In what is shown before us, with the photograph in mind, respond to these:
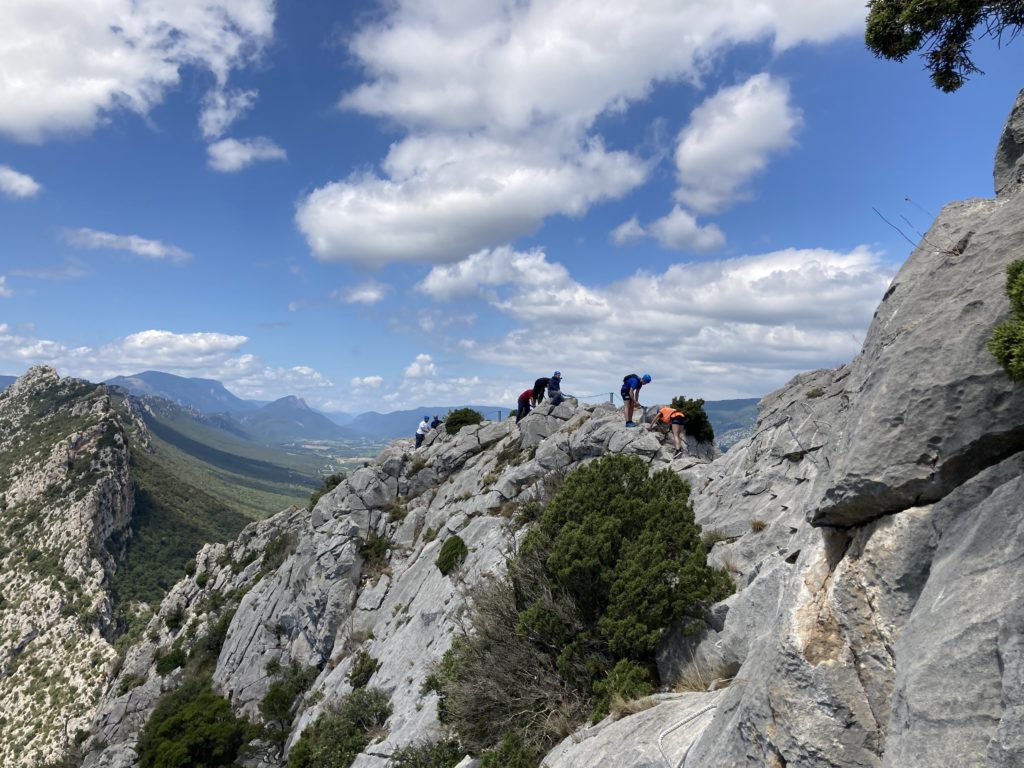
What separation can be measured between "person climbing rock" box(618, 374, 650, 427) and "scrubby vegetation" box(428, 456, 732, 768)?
1126 cm

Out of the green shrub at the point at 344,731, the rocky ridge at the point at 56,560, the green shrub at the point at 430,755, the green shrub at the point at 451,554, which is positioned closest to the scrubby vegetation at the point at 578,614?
the green shrub at the point at 430,755

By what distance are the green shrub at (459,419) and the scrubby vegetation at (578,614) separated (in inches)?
1088

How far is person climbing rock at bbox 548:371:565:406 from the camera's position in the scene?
33.7m

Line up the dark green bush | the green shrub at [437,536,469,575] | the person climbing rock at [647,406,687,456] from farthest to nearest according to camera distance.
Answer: the dark green bush → the green shrub at [437,536,469,575] → the person climbing rock at [647,406,687,456]

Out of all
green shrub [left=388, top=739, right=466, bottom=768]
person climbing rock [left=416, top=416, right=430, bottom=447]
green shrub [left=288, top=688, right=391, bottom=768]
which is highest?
person climbing rock [left=416, top=416, right=430, bottom=447]

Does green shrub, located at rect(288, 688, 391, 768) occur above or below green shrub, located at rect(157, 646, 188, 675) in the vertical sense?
above

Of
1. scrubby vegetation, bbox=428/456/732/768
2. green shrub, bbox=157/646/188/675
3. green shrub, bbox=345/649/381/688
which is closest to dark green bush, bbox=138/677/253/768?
green shrub, bbox=345/649/381/688

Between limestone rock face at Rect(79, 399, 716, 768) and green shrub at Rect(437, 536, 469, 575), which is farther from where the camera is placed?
green shrub at Rect(437, 536, 469, 575)

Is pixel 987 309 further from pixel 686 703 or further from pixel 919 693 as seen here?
pixel 686 703

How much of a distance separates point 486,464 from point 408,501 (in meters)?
6.84

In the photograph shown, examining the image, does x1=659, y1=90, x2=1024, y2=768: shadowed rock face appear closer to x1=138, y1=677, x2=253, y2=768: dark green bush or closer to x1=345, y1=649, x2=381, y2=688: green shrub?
x1=345, y1=649, x2=381, y2=688: green shrub

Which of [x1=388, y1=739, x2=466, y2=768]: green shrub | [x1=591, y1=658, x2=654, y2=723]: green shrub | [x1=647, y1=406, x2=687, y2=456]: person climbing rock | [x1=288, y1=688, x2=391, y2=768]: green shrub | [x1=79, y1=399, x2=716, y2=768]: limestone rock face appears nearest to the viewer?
[x1=591, y1=658, x2=654, y2=723]: green shrub

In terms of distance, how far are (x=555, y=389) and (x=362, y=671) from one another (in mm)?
18255

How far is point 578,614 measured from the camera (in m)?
11.6
